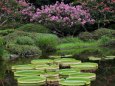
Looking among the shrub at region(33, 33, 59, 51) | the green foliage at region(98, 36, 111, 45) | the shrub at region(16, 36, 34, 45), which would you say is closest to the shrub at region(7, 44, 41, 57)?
the shrub at region(16, 36, 34, 45)

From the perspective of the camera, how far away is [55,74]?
11281 millimetres

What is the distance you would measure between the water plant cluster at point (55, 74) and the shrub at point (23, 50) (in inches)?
160

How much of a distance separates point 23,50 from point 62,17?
5.79 metres

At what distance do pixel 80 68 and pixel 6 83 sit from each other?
2.79 meters

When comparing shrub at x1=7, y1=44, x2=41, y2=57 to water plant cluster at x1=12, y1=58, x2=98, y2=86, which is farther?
shrub at x1=7, y1=44, x2=41, y2=57

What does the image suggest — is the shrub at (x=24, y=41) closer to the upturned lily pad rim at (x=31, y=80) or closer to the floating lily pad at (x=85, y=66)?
the floating lily pad at (x=85, y=66)

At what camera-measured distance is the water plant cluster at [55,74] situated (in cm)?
1034

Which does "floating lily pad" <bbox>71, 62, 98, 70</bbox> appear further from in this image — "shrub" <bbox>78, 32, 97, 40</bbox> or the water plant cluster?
"shrub" <bbox>78, 32, 97, 40</bbox>

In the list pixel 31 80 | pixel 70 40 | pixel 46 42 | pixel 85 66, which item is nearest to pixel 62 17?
pixel 70 40

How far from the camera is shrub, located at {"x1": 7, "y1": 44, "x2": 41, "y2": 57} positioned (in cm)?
1784

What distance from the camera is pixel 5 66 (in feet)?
47.4

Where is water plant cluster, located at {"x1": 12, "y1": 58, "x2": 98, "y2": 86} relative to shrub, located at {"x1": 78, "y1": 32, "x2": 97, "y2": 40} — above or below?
below

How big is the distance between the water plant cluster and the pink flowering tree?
29.4ft

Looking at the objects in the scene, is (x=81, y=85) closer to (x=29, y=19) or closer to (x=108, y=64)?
(x=108, y=64)
